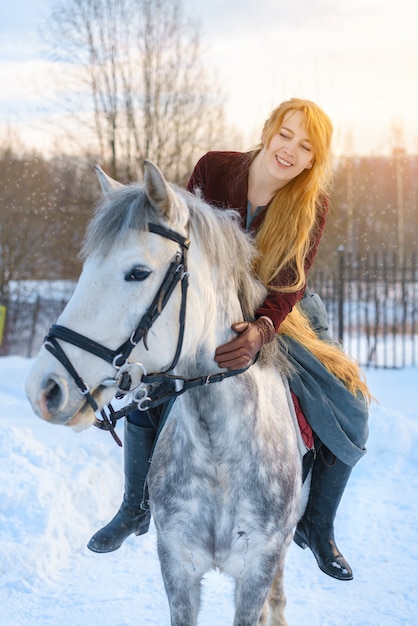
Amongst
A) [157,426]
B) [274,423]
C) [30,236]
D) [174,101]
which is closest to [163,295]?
[274,423]

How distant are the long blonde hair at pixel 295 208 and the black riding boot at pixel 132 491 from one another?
3.12 feet

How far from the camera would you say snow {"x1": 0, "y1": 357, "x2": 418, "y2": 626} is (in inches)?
150

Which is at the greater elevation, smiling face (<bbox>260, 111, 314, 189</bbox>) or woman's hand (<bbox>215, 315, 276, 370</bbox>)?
smiling face (<bbox>260, 111, 314, 189</bbox>)

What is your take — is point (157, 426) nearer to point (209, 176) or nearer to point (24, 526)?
point (209, 176)

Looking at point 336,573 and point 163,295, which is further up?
point 163,295

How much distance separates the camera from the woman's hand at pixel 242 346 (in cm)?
225

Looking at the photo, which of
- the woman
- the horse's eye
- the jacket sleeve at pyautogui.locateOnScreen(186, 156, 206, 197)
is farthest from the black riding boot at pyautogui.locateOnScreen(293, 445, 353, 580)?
the horse's eye

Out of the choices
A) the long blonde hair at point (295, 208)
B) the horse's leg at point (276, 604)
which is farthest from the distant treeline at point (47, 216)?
the long blonde hair at point (295, 208)

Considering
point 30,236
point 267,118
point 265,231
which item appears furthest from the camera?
point 30,236

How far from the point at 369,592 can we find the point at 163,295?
9.78 feet

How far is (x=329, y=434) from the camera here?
2924 mm

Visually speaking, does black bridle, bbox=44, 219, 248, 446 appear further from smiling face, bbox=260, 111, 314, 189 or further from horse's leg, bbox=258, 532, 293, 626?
horse's leg, bbox=258, 532, 293, 626

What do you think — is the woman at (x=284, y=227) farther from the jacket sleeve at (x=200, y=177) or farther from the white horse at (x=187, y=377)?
the white horse at (x=187, y=377)

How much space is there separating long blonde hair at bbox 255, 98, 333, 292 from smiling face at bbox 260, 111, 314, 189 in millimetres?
24
